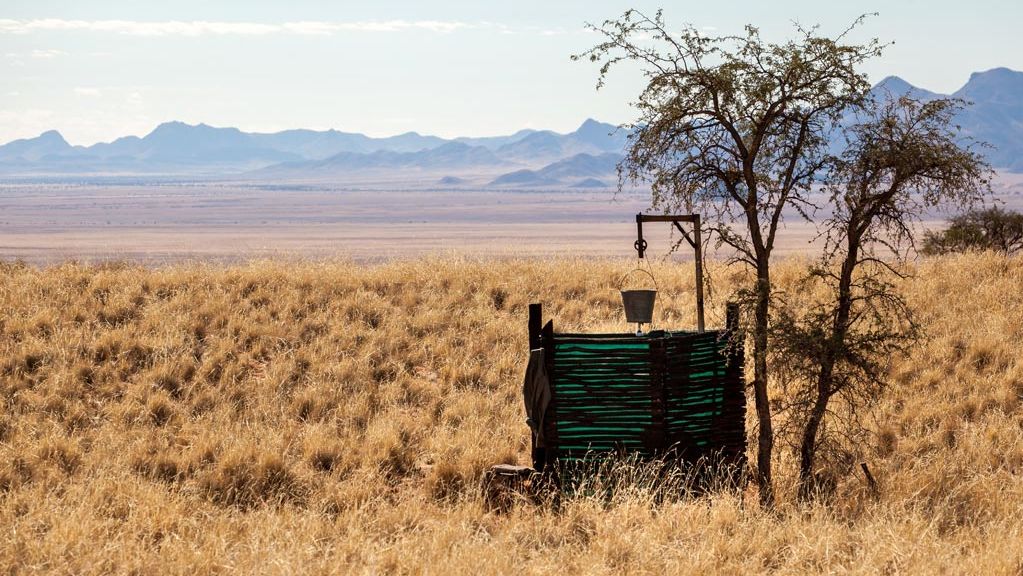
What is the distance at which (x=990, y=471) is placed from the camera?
413 inches

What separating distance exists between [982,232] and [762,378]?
82.6 feet

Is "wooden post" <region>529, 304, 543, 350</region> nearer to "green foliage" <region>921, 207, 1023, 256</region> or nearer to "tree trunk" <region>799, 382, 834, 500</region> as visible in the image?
"tree trunk" <region>799, 382, 834, 500</region>

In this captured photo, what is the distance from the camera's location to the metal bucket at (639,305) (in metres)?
9.20

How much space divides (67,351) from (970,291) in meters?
13.5

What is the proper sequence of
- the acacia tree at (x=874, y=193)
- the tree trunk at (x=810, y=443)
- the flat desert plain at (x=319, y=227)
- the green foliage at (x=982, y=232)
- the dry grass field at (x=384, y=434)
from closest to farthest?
the dry grass field at (x=384, y=434) → the acacia tree at (x=874, y=193) → the tree trunk at (x=810, y=443) → the green foliage at (x=982, y=232) → the flat desert plain at (x=319, y=227)

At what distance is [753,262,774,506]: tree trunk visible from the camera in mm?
9117

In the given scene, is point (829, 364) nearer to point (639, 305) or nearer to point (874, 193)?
point (874, 193)

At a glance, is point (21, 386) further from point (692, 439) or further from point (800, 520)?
point (800, 520)

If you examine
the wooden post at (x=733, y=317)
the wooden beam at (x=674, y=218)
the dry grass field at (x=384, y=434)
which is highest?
the wooden beam at (x=674, y=218)

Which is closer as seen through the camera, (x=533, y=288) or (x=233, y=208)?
(x=533, y=288)

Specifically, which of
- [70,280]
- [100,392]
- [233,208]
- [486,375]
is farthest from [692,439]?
[233,208]

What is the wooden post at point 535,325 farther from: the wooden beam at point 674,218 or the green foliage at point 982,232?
the green foliage at point 982,232

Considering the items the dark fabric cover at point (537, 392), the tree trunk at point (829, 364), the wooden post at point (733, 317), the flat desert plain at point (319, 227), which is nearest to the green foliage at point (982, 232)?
the flat desert plain at point (319, 227)

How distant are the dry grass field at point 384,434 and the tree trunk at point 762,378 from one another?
315mm
